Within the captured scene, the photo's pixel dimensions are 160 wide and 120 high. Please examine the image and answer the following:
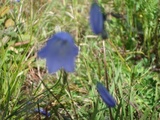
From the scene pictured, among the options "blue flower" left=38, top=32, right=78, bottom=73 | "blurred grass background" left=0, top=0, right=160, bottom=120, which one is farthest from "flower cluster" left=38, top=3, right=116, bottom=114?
"blurred grass background" left=0, top=0, right=160, bottom=120

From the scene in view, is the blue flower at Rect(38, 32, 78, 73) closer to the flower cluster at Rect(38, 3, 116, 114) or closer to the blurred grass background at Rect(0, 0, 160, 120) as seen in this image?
the flower cluster at Rect(38, 3, 116, 114)

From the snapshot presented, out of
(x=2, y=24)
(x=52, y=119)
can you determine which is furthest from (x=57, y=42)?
(x=2, y=24)

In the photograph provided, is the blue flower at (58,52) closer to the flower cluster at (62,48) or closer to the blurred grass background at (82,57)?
the flower cluster at (62,48)

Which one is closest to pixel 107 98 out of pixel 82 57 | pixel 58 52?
pixel 58 52

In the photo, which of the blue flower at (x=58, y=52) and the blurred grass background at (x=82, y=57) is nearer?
the blue flower at (x=58, y=52)

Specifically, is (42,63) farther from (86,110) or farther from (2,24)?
(86,110)

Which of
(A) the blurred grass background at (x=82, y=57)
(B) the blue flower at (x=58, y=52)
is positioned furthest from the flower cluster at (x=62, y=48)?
(A) the blurred grass background at (x=82, y=57)
